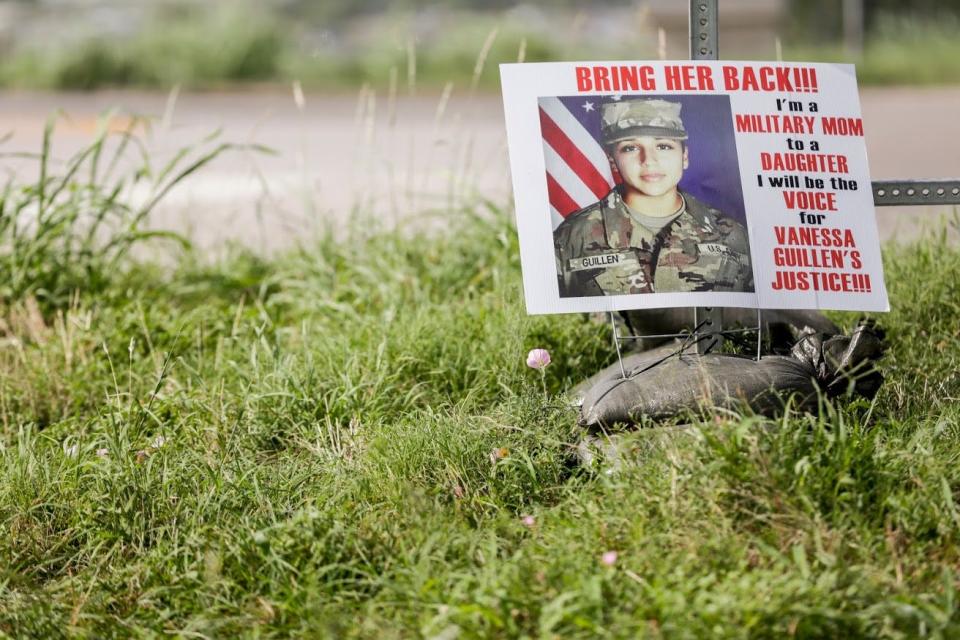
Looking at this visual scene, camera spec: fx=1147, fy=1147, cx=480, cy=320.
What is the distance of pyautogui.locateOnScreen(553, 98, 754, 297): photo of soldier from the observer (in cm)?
295

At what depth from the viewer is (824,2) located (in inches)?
642

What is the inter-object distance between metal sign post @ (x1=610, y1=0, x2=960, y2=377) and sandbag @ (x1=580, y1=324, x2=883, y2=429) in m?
0.14

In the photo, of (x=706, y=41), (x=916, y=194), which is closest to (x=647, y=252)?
(x=706, y=41)

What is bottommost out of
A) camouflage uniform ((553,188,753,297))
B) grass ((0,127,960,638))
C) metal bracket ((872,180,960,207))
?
grass ((0,127,960,638))

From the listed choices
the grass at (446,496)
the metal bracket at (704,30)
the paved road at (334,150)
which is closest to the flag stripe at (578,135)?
the metal bracket at (704,30)

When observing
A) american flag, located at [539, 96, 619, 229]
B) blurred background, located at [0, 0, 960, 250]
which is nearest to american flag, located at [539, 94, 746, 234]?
american flag, located at [539, 96, 619, 229]

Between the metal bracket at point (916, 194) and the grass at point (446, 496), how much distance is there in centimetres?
48

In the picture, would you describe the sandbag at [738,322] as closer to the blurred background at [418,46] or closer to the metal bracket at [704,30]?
the metal bracket at [704,30]

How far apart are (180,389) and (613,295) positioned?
131 centimetres

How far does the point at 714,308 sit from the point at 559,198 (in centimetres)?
54

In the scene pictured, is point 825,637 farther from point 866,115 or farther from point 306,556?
point 866,115

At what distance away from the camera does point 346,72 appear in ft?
46.9

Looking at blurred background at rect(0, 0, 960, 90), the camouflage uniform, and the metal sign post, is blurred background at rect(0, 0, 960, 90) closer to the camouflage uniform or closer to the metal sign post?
the metal sign post

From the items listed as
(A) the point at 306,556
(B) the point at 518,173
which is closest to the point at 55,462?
(A) the point at 306,556
